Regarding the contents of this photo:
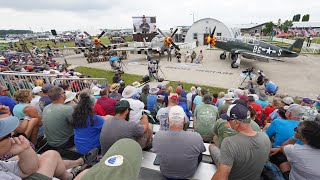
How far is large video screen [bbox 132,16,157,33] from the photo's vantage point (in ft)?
131

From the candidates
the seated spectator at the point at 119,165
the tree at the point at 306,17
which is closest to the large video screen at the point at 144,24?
the seated spectator at the point at 119,165

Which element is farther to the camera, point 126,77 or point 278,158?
point 126,77

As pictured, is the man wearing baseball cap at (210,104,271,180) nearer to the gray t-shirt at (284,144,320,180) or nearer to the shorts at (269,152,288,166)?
the gray t-shirt at (284,144,320,180)

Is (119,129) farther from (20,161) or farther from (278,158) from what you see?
(278,158)

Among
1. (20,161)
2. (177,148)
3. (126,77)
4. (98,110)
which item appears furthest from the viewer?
(126,77)

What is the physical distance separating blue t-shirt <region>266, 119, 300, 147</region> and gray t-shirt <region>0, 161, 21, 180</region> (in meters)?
3.68

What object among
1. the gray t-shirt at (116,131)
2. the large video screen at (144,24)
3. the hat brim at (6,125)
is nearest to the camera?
the hat brim at (6,125)

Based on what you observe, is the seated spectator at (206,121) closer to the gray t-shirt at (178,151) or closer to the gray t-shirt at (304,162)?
the gray t-shirt at (178,151)

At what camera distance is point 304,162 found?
Answer: 2.23 m

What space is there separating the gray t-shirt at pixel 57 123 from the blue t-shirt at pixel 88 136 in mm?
329

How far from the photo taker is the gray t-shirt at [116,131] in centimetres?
283

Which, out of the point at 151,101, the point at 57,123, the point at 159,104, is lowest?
the point at 159,104

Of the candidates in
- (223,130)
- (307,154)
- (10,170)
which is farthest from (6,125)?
(307,154)

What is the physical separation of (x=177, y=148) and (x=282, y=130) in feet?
6.35
